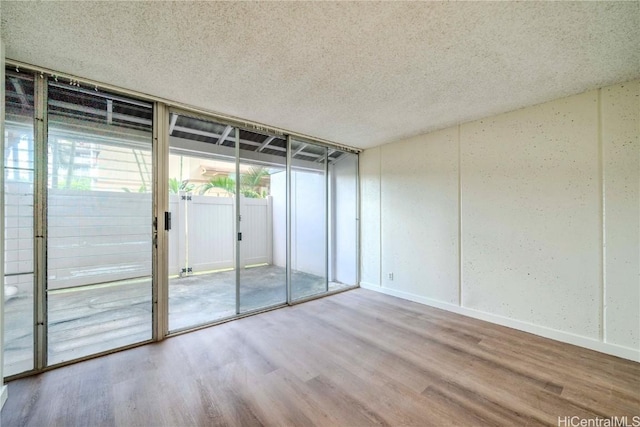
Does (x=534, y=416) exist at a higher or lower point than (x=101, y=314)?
lower

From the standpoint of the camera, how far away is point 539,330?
2814 millimetres

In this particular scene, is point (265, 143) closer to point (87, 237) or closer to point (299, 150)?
point (299, 150)

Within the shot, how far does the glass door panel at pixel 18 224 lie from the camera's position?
6.72 feet

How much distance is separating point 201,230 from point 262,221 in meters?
2.49

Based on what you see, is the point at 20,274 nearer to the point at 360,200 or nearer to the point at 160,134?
the point at 160,134

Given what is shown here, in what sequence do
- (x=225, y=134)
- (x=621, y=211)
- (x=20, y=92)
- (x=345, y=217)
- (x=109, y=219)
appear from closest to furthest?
(x=20, y=92) → (x=621, y=211) → (x=109, y=219) → (x=225, y=134) → (x=345, y=217)

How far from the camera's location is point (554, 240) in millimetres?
2754

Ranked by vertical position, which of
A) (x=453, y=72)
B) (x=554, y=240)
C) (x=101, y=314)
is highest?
(x=453, y=72)

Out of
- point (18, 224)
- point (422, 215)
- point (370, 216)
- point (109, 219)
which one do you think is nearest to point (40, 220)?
point (18, 224)

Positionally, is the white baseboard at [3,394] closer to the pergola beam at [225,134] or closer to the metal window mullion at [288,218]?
the metal window mullion at [288,218]

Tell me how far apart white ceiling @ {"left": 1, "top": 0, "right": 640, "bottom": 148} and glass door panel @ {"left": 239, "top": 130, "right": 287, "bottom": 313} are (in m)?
0.90

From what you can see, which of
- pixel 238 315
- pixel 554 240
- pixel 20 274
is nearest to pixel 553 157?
pixel 554 240

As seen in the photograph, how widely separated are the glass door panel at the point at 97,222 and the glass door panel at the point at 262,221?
1105mm

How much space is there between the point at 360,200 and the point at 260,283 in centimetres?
233
